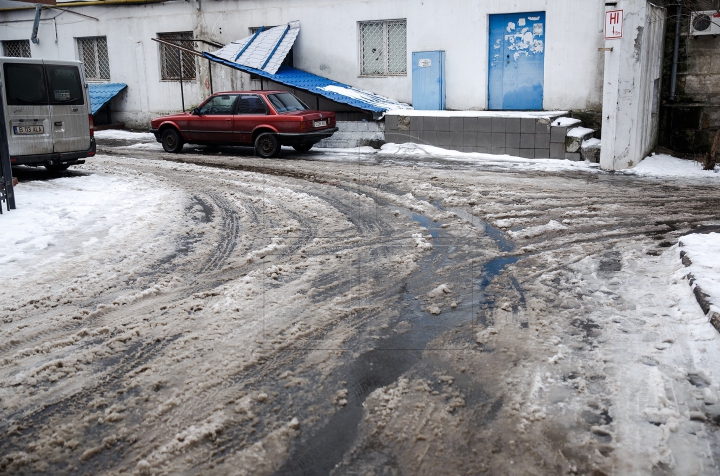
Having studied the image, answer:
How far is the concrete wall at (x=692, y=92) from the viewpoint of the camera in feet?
46.8

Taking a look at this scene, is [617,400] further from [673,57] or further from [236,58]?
[236,58]

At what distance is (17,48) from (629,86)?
20.7 m

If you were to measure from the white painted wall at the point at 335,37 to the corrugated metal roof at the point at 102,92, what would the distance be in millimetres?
389

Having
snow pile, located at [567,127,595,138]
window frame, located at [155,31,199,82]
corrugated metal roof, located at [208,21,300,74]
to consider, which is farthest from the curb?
window frame, located at [155,31,199,82]

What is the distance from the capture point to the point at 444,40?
56.3 feet

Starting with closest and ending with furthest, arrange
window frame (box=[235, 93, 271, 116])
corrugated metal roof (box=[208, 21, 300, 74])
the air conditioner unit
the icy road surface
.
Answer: the icy road surface → the air conditioner unit → window frame (box=[235, 93, 271, 116]) → corrugated metal roof (box=[208, 21, 300, 74])

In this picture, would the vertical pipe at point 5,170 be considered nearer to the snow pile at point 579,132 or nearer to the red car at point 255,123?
the red car at point 255,123

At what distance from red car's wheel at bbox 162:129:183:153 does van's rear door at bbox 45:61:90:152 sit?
11.8 feet

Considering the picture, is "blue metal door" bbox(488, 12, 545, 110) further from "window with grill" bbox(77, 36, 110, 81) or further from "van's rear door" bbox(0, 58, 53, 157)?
"window with grill" bbox(77, 36, 110, 81)

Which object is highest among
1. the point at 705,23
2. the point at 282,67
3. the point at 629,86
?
the point at 705,23

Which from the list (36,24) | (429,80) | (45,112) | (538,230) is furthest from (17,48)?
(538,230)

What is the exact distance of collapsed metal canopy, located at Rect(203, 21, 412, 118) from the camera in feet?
54.7

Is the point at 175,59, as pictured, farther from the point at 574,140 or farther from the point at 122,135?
the point at 574,140

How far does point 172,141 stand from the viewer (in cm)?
1584
